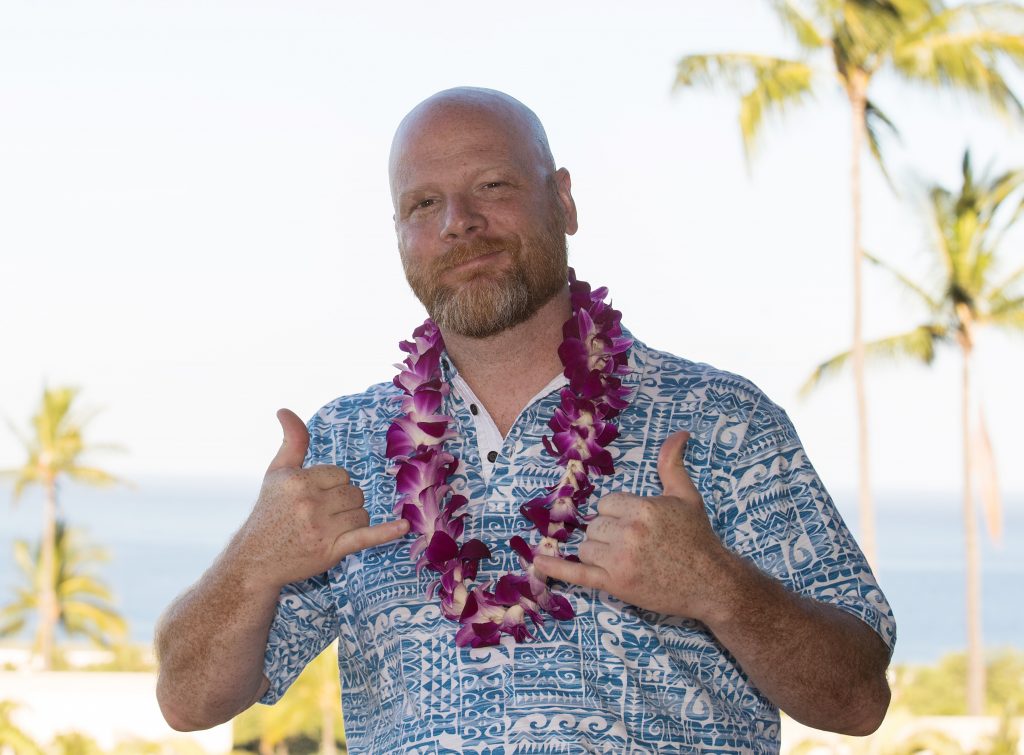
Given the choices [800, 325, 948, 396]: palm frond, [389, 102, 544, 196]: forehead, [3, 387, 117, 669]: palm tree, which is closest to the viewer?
[389, 102, 544, 196]: forehead

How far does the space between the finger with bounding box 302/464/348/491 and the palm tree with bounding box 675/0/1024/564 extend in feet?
50.2

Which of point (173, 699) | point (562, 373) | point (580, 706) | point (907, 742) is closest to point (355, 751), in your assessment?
point (173, 699)

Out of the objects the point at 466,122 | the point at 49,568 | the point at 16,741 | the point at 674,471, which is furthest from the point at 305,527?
the point at 49,568

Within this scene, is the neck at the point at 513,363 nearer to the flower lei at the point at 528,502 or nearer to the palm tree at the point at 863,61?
the flower lei at the point at 528,502

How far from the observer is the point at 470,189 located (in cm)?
240

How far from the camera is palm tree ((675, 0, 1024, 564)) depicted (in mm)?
16016

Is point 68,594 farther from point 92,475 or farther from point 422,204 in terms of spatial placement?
point 422,204

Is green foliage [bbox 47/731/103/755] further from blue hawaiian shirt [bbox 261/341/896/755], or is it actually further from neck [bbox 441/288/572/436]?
neck [bbox 441/288/572/436]

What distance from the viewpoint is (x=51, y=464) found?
34.5 meters

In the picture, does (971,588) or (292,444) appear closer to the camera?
(292,444)

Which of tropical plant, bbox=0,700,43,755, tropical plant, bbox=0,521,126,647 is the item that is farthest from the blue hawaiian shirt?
tropical plant, bbox=0,521,126,647

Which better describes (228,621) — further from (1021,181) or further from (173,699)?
(1021,181)

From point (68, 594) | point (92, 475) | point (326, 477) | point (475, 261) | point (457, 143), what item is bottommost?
point (326, 477)

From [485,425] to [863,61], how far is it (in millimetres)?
16348
